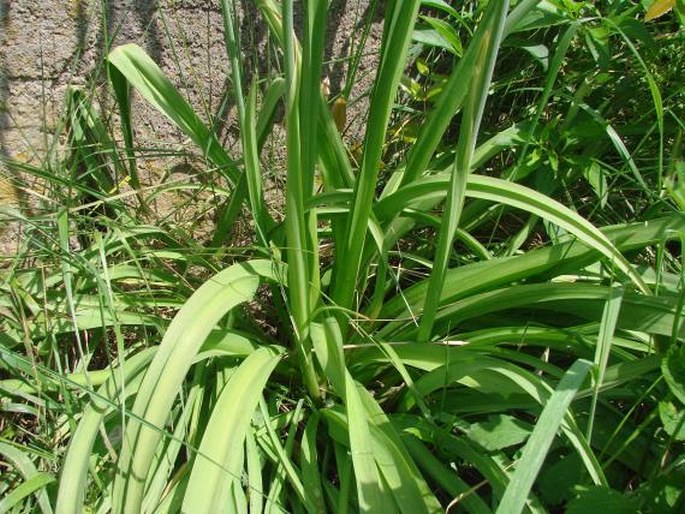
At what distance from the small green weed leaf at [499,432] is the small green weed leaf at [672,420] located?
0.16 metres

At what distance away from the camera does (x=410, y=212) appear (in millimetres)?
1176

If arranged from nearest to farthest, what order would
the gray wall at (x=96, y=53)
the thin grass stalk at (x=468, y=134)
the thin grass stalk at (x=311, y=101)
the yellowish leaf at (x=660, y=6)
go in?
the thin grass stalk at (x=468, y=134), the thin grass stalk at (x=311, y=101), the yellowish leaf at (x=660, y=6), the gray wall at (x=96, y=53)

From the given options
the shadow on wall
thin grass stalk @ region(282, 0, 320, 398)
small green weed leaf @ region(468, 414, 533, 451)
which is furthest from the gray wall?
small green weed leaf @ region(468, 414, 533, 451)

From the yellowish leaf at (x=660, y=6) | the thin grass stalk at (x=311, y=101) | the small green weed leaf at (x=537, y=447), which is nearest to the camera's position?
the small green weed leaf at (x=537, y=447)

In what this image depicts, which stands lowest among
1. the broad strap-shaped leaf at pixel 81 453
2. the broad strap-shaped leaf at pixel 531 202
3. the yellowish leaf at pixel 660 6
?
the broad strap-shaped leaf at pixel 81 453

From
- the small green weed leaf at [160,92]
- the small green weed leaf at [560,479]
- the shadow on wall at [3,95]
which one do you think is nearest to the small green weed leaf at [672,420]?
the small green weed leaf at [560,479]

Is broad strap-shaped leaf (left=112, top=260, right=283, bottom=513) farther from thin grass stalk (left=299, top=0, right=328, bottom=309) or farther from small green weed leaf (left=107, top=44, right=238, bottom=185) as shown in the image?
small green weed leaf (left=107, top=44, right=238, bottom=185)

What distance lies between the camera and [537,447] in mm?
627

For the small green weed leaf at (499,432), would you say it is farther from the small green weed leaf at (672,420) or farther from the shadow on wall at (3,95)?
the shadow on wall at (3,95)

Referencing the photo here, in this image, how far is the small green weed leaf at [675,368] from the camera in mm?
848

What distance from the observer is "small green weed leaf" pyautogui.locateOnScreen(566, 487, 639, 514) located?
0.82 m

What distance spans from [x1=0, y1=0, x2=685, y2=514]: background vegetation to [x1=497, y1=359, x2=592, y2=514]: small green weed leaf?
26 millimetres

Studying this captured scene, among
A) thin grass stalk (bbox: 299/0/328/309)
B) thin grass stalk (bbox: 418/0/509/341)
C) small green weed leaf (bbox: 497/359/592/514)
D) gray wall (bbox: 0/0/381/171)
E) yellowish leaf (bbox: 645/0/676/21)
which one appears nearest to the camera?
small green weed leaf (bbox: 497/359/592/514)

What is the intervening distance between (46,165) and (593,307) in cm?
87
